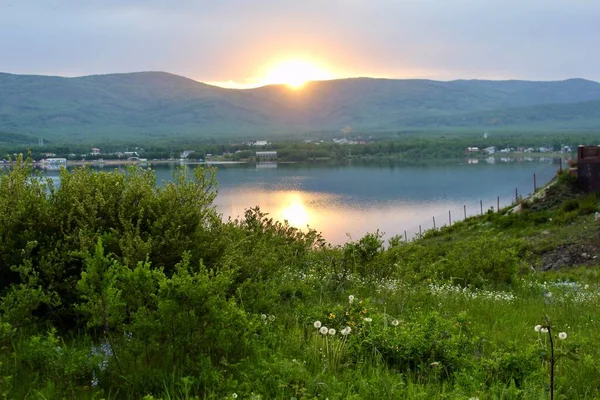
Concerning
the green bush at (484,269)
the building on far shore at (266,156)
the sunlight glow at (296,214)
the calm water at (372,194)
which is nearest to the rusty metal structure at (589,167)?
the green bush at (484,269)

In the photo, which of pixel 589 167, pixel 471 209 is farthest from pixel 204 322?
pixel 471 209

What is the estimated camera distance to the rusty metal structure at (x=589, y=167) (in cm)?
2155

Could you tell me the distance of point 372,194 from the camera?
7150 cm

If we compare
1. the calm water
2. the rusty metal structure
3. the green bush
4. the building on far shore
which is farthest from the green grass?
the building on far shore

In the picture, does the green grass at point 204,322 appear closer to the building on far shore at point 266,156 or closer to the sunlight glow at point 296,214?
the sunlight glow at point 296,214

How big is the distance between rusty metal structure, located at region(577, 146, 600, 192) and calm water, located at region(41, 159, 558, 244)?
16.6 metres

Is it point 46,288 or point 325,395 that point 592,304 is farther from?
point 46,288

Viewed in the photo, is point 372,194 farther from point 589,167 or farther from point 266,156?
point 266,156

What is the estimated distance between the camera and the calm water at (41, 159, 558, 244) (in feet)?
163

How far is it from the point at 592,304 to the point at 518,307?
99 centimetres

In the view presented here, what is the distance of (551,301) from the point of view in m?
7.04

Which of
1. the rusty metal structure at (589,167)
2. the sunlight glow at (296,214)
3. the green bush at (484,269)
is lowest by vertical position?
the sunlight glow at (296,214)

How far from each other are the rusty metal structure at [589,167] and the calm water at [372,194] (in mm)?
16567

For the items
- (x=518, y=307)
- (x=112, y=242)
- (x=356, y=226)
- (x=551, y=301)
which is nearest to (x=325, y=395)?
(x=112, y=242)
